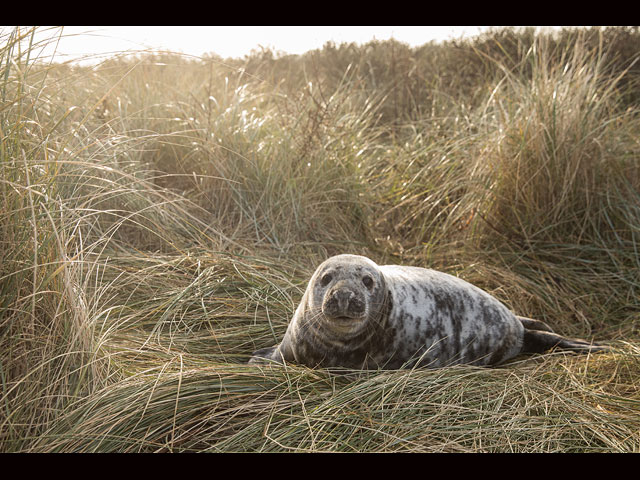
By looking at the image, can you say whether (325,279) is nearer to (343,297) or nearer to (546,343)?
(343,297)

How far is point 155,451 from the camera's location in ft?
6.20

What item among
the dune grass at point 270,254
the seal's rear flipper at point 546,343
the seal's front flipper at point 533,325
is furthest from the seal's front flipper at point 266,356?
the seal's front flipper at point 533,325

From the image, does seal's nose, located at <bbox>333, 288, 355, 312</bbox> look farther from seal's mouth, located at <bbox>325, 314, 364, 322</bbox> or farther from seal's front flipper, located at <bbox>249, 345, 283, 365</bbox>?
seal's front flipper, located at <bbox>249, 345, 283, 365</bbox>

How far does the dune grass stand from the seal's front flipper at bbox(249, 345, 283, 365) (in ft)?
0.34

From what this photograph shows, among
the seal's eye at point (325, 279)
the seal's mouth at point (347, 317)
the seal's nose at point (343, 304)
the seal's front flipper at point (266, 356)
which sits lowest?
the seal's front flipper at point (266, 356)

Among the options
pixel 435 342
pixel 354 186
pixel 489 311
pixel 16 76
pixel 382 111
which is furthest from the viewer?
pixel 382 111

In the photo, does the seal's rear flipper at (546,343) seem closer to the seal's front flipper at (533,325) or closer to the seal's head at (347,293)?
the seal's front flipper at (533,325)

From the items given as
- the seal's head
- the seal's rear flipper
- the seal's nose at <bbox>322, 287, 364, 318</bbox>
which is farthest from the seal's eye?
the seal's rear flipper

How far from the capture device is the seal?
7.94 feet

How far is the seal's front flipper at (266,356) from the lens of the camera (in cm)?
260

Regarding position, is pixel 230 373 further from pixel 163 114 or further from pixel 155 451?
pixel 163 114

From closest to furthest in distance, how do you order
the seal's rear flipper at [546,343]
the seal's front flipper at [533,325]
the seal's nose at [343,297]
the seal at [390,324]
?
the seal's nose at [343,297]
the seal at [390,324]
the seal's rear flipper at [546,343]
the seal's front flipper at [533,325]

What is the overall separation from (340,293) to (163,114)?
3.37 meters
